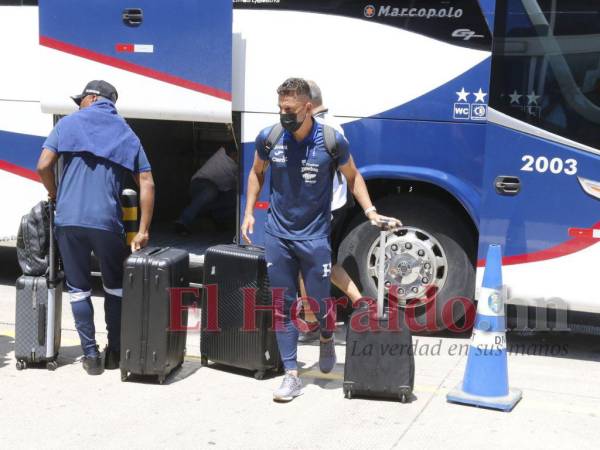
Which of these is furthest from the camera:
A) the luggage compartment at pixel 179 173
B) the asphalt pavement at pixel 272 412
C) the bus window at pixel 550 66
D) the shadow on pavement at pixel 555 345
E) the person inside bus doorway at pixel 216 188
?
the person inside bus doorway at pixel 216 188

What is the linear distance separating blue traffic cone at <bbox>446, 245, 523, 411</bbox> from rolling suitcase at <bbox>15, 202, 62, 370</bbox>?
102 inches

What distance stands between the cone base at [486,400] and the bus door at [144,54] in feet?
9.30

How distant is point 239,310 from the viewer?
577 centimetres

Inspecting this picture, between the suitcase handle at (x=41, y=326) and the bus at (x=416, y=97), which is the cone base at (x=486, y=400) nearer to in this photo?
the bus at (x=416, y=97)

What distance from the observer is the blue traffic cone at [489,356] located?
5.36 m

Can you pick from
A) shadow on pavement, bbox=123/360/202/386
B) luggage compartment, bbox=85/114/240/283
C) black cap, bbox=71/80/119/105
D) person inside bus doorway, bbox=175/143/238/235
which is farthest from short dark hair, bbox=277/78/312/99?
person inside bus doorway, bbox=175/143/238/235

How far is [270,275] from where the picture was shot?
→ 5.50 m

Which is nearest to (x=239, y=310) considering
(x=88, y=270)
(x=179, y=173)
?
(x=88, y=270)

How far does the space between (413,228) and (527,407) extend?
185 cm

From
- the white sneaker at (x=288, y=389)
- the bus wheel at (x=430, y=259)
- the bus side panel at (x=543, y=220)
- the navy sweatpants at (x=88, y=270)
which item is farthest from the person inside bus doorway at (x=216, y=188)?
the white sneaker at (x=288, y=389)

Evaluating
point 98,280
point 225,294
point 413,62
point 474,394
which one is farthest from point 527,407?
point 98,280

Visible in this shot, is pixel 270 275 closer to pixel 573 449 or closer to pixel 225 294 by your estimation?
pixel 225 294

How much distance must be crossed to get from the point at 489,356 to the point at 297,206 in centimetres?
145

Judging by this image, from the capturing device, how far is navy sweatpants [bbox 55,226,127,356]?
5.62 meters
